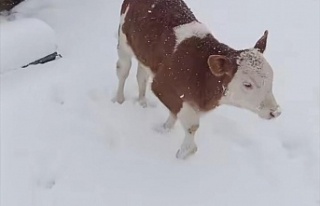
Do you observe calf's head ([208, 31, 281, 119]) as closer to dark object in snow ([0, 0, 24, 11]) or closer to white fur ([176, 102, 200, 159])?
white fur ([176, 102, 200, 159])

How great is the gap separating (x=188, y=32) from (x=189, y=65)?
0.20m

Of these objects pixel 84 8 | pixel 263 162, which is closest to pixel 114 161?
pixel 263 162

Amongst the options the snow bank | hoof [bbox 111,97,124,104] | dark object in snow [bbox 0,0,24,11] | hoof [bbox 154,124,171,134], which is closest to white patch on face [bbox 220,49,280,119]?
hoof [bbox 154,124,171,134]

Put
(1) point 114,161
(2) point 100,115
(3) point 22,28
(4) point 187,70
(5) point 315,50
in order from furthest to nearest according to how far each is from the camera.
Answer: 1. (5) point 315,50
2. (3) point 22,28
3. (2) point 100,115
4. (1) point 114,161
5. (4) point 187,70

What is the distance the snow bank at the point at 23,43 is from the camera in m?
3.99

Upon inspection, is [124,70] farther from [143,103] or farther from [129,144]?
[129,144]

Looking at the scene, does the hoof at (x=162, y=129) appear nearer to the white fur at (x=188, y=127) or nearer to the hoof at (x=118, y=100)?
the white fur at (x=188, y=127)

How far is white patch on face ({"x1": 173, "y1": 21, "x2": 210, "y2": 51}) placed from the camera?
3387 millimetres

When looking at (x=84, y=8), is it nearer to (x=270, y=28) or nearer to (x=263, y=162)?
(x=270, y=28)

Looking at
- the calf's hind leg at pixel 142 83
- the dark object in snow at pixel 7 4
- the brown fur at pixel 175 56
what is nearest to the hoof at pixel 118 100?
the calf's hind leg at pixel 142 83

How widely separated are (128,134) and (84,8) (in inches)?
61.1

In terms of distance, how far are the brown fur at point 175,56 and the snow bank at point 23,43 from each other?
79cm

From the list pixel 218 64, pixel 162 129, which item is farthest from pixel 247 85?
pixel 162 129

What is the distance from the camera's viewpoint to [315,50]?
4.65 metres
